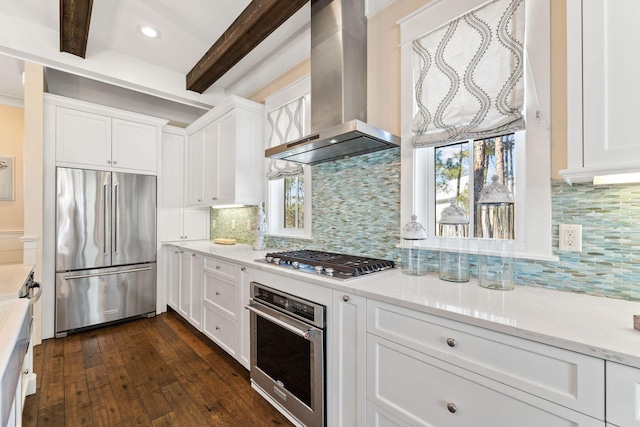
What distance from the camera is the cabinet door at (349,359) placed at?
136 centimetres

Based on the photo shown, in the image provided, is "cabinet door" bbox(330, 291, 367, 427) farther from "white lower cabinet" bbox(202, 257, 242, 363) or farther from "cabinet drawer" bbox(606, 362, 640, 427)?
"white lower cabinet" bbox(202, 257, 242, 363)

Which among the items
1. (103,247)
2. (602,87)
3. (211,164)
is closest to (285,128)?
(211,164)

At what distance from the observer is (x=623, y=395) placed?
0.74 m

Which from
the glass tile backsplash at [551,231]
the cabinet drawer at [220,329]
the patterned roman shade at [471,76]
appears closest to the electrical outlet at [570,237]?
the glass tile backsplash at [551,231]

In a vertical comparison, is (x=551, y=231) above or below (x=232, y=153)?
below

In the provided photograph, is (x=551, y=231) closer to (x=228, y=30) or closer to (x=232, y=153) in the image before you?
(x=232, y=153)

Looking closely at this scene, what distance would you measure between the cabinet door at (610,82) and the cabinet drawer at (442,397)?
2.81 ft

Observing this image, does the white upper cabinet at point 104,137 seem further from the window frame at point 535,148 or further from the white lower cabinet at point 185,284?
the window frame at point 535,148

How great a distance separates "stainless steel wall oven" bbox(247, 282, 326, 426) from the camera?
154 cm

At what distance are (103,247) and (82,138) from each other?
3.98ft

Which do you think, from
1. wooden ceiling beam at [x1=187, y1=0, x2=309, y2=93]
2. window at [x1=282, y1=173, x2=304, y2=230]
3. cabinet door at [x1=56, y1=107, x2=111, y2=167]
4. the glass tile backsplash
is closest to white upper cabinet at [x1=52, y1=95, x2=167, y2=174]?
cabinet door at [x1=56, y1=107, x2=111, y2=167]

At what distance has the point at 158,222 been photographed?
361cm

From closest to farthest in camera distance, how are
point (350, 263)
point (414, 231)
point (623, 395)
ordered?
→ point (623, 395) → point (414, 231) → point (350, 263)

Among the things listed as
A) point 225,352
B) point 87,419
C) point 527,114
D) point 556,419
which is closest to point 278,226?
point 225,352
